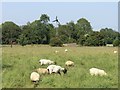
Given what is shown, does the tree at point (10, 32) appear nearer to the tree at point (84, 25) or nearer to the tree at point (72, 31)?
the tree at point (72, 31)

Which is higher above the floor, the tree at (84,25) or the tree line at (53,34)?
the tree at (84,25)

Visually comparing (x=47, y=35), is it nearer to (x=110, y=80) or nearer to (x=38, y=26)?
(x=38, y=26)

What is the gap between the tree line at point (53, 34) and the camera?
64181 mm

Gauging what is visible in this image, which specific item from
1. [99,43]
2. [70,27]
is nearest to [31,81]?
[99,43]

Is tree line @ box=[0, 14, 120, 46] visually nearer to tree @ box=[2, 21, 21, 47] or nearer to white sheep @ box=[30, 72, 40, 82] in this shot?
tree @ box=[2, 21, 21, 47]

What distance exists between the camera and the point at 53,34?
264 feet

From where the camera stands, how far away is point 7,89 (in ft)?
33.9

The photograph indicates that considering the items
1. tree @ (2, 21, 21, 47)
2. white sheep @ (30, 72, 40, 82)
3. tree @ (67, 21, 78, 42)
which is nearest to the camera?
white sheep @ (30, 72, 40, 82)

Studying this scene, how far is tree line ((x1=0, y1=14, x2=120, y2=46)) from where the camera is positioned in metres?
64.2

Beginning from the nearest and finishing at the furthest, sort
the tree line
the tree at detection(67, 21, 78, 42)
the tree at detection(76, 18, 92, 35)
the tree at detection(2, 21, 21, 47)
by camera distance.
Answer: the tree line < the tree at detection(2, 21, 21, 47) < the tree at detection(67, 21, 78, 42) < the tree at detection(76, 18, 92, 35)

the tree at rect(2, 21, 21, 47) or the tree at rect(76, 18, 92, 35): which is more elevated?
the tree at rect(76, 18, 92, 35)

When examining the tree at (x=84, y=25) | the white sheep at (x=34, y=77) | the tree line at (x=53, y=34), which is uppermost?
the tree at (x=84, y=25)

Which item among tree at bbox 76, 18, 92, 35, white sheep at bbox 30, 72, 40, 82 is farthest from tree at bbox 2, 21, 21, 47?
white sheep at bbox 30, 72, 40, 82

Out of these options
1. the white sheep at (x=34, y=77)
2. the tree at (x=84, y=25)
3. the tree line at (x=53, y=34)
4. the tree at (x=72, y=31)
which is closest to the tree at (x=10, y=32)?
the tree line at (x=53, y=34)
